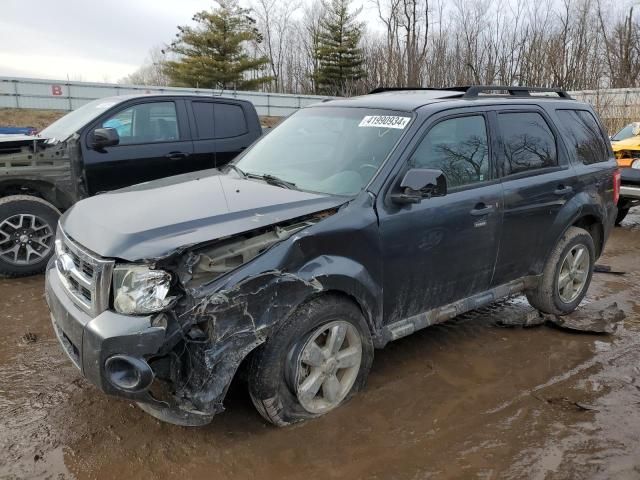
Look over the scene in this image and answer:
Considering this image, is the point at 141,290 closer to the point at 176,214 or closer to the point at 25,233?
the point at 176,214

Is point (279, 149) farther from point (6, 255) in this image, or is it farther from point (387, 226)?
point (6, 255)

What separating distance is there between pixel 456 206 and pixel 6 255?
184 inches

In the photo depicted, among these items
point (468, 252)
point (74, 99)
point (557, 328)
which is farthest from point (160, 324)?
point (74, 99)

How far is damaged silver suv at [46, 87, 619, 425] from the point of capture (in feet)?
8.36

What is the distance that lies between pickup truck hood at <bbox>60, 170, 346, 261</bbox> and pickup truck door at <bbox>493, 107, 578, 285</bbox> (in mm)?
1581

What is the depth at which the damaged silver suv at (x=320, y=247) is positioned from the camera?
2547mm

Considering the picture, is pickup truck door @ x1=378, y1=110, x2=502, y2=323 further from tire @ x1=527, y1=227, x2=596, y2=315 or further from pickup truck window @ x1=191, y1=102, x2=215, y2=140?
pickup truck window @ x1=191, y1=102, x2=215, y2=140

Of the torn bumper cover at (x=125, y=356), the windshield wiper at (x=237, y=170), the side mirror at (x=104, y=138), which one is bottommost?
the torn bumper cover at (x=125, y=356)

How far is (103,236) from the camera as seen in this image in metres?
2.69

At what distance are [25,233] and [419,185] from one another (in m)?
4.45

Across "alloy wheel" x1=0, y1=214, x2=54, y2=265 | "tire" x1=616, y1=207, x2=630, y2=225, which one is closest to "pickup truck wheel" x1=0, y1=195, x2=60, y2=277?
"alloy wheel" x1=0, y1=214, x2=54, y2=265

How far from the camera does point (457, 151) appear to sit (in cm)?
376

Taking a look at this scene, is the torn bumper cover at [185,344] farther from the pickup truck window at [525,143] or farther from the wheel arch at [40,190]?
the wheel arch at [40,190]

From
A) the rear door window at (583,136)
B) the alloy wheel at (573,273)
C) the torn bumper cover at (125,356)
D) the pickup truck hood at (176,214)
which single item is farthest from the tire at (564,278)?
the torn bumper cover at (125,356)
